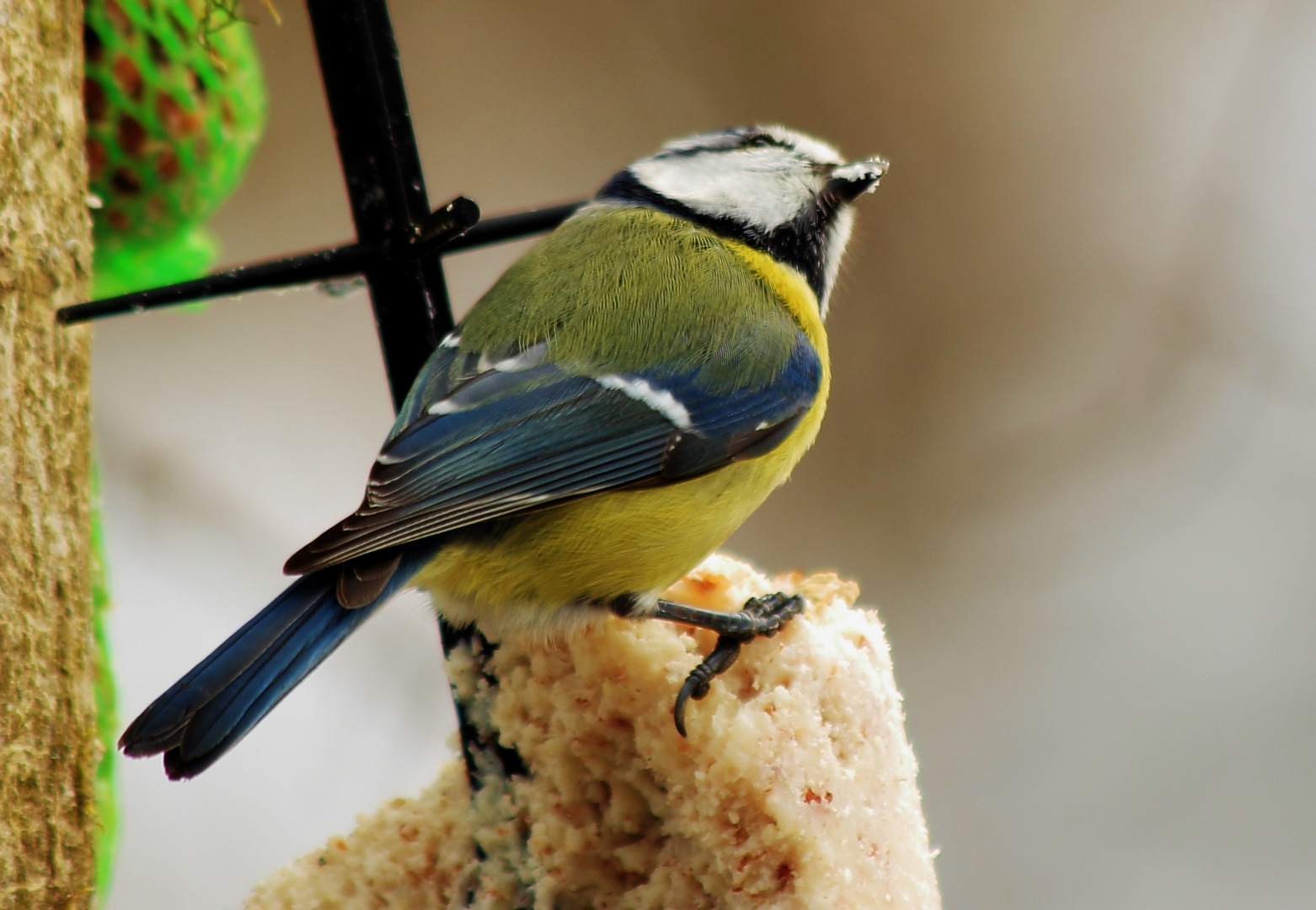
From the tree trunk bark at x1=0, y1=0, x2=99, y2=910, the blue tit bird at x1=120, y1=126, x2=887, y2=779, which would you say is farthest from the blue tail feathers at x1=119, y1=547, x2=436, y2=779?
the tree trunk bark at x1=0, y1=0, x2=99, y2=910

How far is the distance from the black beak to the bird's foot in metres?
0.36

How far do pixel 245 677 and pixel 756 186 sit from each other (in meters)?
0.59

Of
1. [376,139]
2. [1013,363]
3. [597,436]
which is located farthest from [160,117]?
[1013,363]

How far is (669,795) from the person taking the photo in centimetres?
80

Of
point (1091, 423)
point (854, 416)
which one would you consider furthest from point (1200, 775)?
point (854, 416)

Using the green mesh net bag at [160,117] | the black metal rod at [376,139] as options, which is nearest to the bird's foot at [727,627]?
the black metal rod at [376,139]

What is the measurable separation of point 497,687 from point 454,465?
0.15 m

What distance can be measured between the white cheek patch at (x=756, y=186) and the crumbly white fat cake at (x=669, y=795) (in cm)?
34

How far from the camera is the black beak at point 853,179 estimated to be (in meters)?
1.03

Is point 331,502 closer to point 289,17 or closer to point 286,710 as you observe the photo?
point 286,710

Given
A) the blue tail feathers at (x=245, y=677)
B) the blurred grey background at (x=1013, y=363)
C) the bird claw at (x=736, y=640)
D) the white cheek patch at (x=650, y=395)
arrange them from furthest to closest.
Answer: the blurred grey background at (x=1013, y=363), the white cheek patch at (x=650, y=395), the bird claw at (x=736, y=640), the blue tail feathers at (x=245, y=677)

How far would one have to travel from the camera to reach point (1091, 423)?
90.4 inches

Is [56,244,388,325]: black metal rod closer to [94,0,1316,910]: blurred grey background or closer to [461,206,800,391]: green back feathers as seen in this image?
[461,206,800,391]: green back feathers

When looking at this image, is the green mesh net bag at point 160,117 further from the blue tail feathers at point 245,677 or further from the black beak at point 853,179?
the black beak at point 853,179
